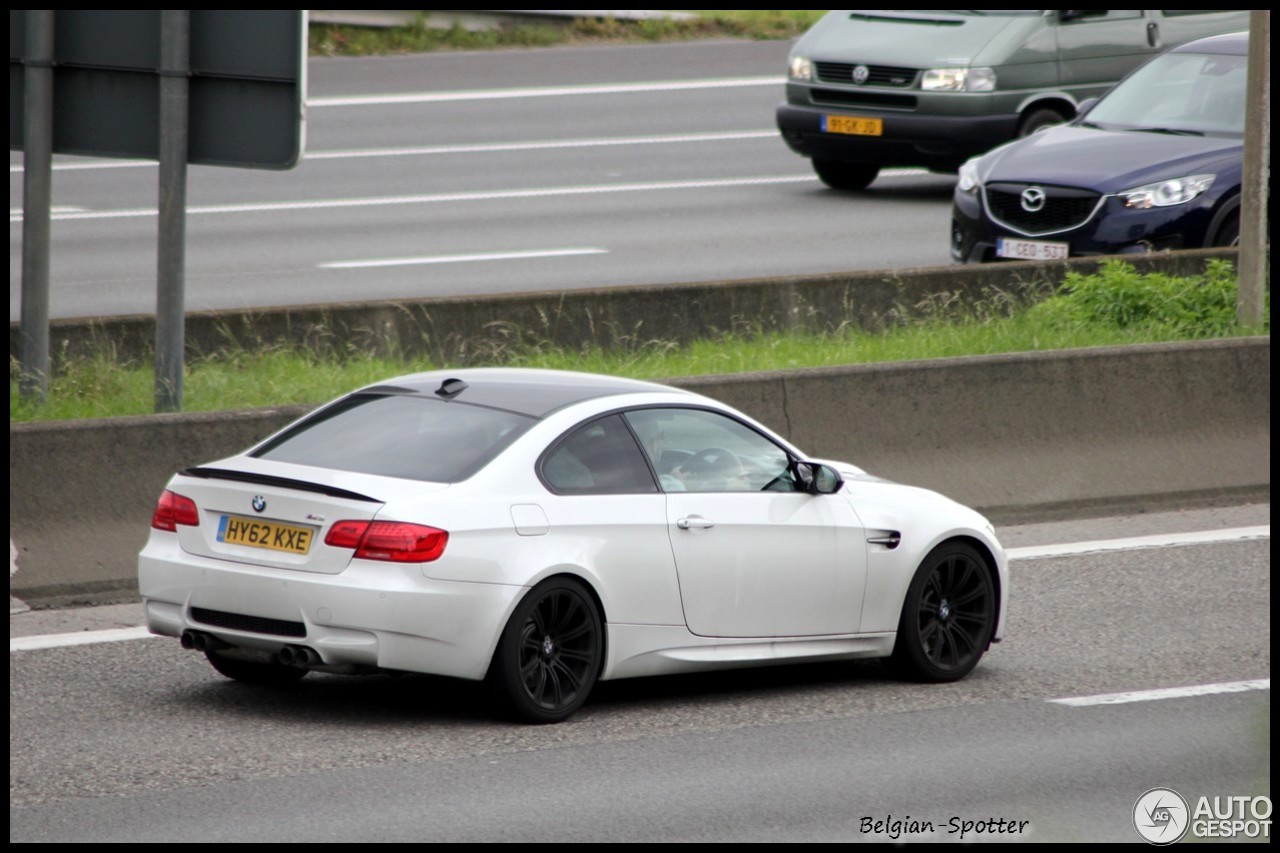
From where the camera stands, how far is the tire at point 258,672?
816cm

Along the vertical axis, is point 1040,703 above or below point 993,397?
below

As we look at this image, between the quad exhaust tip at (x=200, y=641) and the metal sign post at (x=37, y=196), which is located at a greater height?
the metal sign post at (x=37, y=196)

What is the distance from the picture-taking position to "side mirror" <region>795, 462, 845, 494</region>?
8453mm

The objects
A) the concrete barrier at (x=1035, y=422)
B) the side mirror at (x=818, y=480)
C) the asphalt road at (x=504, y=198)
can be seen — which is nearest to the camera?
the side mirror at (x=818, y=480)

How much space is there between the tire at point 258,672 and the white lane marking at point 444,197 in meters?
14.0

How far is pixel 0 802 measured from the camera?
21.5ft

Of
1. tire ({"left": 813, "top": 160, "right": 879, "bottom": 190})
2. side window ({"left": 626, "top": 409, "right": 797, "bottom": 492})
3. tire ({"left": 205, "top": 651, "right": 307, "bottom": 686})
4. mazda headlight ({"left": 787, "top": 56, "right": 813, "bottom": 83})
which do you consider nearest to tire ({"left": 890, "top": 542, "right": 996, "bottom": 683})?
side window ({"left": 626, "top": 409, "right": 797, "bottom": 492})

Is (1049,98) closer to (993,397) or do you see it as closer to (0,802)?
(993,397)

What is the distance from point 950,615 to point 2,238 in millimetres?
6317

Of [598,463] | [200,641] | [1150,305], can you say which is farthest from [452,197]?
[200,641]

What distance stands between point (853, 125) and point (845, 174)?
1.45 meters

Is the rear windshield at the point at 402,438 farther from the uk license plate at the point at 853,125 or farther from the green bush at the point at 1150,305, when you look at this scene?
the uk license plate at the point at 853,125

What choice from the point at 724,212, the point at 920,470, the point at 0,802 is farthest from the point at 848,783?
the point at 724,212

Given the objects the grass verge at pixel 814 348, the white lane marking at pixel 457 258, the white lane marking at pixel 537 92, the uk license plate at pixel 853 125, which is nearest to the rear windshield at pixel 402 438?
the grass verge at pixel 814 348
